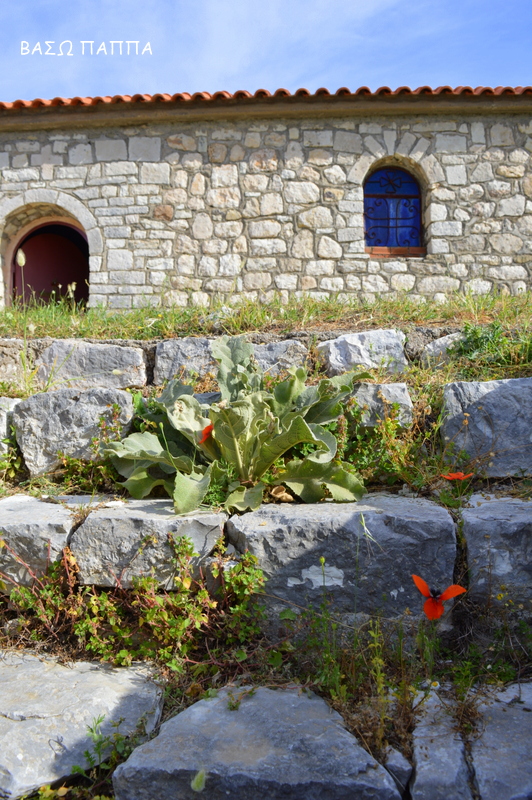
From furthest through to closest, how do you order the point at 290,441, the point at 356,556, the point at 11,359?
the point at 11,359 → the point at 290,441 → the point at 356,556

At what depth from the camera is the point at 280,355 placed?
3699mm

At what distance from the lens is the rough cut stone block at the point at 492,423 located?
2959 mm

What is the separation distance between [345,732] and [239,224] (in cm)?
578

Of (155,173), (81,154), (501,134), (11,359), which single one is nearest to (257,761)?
(11,359)

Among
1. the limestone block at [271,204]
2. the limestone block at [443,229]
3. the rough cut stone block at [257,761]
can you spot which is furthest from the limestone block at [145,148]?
the rough cut stone block at [257,761]

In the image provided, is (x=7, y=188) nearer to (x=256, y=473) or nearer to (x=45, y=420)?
(x=45, y=420)

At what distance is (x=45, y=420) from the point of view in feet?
10.8

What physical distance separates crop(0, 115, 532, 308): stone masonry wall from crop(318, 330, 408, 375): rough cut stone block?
9.81 ft

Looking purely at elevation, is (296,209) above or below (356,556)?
above

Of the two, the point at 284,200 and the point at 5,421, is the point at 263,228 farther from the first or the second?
the point at 5,421

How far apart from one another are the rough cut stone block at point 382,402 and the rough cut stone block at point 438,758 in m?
1.55

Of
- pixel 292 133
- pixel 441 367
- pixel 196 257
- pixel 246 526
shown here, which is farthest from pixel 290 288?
pixel 246 526

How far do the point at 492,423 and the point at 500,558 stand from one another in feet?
3.30

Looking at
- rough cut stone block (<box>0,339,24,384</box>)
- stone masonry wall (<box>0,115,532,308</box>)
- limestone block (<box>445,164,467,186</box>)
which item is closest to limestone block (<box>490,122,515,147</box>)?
stone masonry wall (<box>0,115,532,308</box>)
